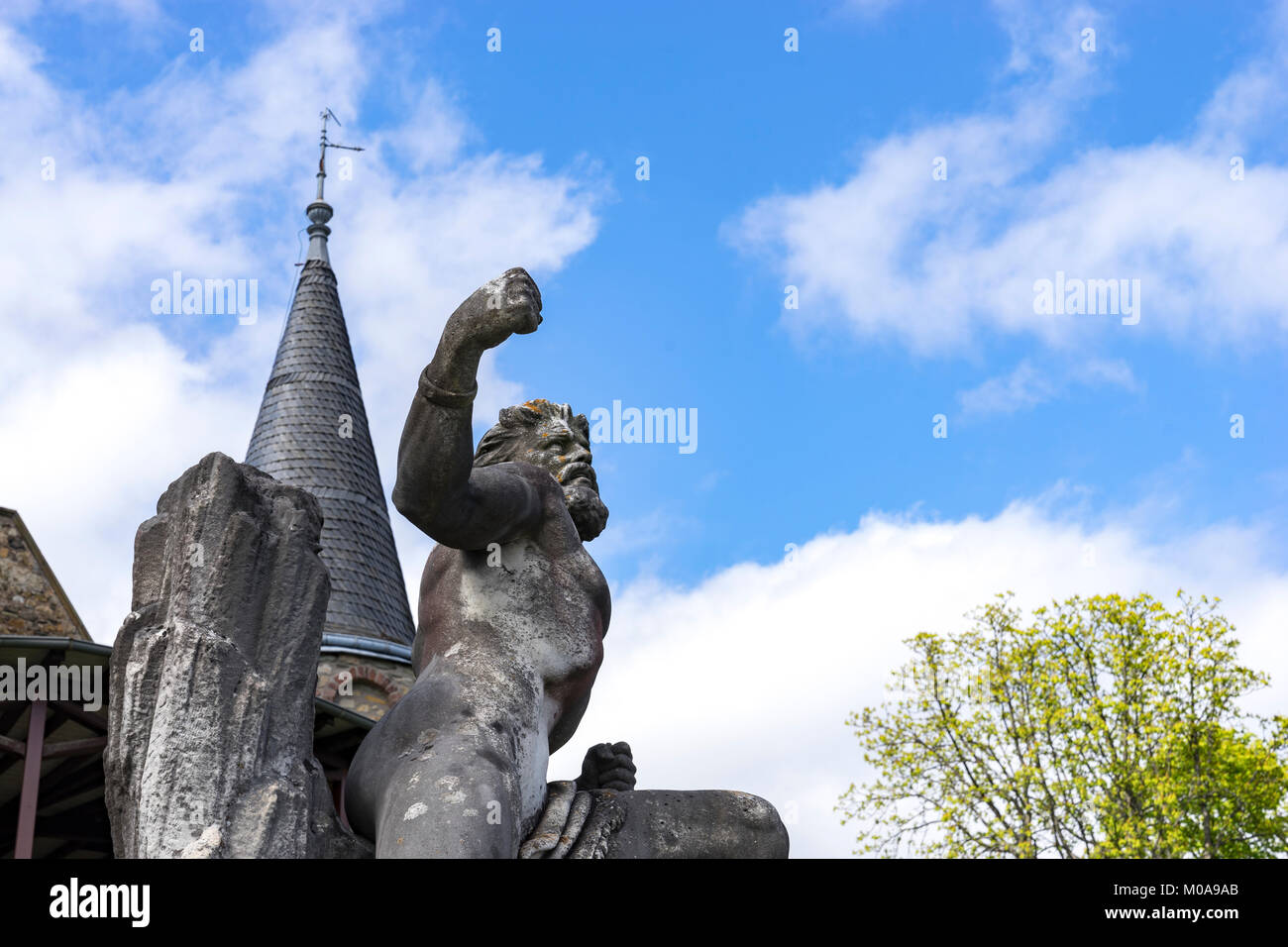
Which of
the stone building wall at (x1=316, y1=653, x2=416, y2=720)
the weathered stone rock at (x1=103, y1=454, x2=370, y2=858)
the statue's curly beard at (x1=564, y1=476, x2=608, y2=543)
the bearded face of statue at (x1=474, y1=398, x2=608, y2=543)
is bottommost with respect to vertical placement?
the weathered stone rock at (x1=103, y1=454, x2=370, y2=858)

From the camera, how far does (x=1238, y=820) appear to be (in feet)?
54.7

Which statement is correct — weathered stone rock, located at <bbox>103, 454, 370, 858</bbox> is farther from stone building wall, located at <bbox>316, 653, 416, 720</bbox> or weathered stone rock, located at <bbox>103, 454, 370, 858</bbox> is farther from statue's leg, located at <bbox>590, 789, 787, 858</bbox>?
stone building wall, located at <bbox>316, 653, 416, 720</bbox>

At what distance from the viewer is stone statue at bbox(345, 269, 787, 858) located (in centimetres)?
274

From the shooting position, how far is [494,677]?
9.92 ft

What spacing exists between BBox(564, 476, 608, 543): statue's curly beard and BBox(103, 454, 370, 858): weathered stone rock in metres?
0.68

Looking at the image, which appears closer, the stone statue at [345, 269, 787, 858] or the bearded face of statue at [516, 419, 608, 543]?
the stone statue at [345, 269, 787, 858]

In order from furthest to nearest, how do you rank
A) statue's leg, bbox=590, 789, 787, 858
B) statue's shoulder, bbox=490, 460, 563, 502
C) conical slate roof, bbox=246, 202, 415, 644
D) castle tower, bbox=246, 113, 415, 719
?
1. conical slate roof, bbox=246, 202, 415, 644
2. castle tower, bbox=246, 113, 415, 719
3. statue's shoulder, bbox=490, 460, 563, 502
4. statue's leg, bbox=590, 789, 787, 858

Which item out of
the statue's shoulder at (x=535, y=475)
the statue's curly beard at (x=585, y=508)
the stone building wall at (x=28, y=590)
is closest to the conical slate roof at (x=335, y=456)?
the stone building wall at (x=28, y=590)

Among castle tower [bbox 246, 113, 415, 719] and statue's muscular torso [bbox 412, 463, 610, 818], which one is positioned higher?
castle tower [bbox 246, 113, 415, 719]

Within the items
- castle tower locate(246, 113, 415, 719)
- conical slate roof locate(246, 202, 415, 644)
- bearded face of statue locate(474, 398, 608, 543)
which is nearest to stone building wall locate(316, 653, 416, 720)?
castle tower locate(246, 113, 415, 719)

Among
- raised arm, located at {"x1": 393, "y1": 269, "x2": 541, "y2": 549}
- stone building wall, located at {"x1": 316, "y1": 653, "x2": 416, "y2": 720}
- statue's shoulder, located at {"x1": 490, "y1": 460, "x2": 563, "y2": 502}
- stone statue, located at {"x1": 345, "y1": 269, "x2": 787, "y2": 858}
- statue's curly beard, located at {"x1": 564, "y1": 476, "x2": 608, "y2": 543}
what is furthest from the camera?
stone building wall, located at {"x1": 316, "y1": 653, "x2": 416, "y2": 720}

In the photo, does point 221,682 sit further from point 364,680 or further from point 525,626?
point 364,680

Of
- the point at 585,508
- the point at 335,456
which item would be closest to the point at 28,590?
the point at 335,456
